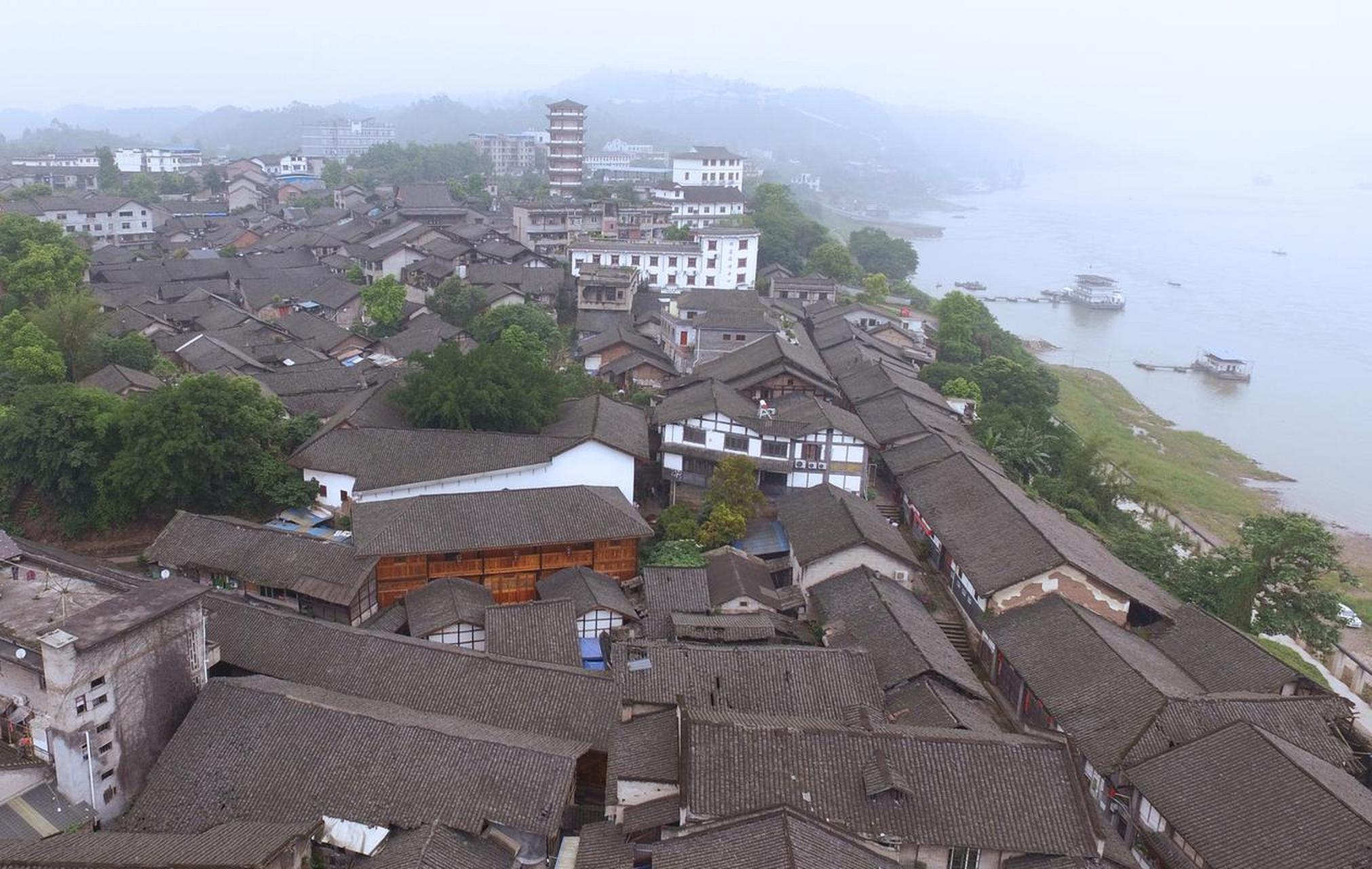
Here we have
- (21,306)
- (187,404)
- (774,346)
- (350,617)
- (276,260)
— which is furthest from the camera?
(276,260)

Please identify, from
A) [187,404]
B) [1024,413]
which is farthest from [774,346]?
[187,404]

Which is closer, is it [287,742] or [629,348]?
[287,742]

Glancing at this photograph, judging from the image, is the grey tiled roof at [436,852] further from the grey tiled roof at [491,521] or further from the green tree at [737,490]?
the green tree at [737,490]

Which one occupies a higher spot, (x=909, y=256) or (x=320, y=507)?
(x=909, y=256)

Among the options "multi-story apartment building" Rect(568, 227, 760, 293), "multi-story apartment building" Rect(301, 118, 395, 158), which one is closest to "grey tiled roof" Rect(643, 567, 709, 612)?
"multi-story apartment building" Rect(568, 227, 760, 293)

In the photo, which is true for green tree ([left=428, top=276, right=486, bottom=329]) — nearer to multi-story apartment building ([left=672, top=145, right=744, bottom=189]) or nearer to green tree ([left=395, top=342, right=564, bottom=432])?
green tree ([left=395, top=342, right=564, bottom=432])

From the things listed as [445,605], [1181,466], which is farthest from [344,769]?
[1181,466]

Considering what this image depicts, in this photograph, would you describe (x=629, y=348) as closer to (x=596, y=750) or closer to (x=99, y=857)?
(x=596, y=750)
